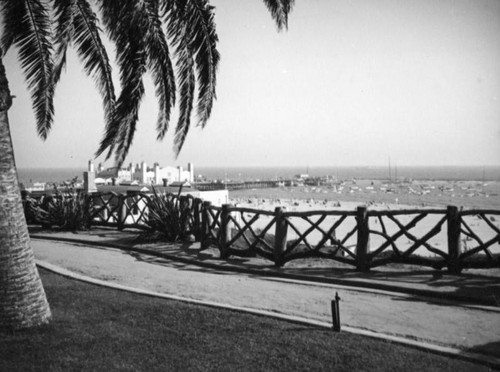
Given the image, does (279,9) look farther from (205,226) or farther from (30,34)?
(205,226)

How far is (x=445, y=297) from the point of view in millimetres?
5969

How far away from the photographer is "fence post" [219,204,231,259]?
891 centimetres

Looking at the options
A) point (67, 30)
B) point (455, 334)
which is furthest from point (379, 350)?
point (67, 30)

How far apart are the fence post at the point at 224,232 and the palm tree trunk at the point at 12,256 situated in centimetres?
473

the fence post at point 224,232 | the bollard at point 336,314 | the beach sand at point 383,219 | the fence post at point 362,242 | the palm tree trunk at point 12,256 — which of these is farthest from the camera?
the beach sand at point 383,219

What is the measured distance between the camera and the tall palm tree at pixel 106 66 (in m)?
4.36

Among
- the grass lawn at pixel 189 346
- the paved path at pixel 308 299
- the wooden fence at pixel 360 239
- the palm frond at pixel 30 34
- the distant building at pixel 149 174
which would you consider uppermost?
the palm frond at pixel 30 34

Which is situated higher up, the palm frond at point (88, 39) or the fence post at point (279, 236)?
the palm frond at point (88, 39)

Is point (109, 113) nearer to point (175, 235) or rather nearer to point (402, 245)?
point (175, 235)

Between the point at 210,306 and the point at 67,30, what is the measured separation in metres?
4.33

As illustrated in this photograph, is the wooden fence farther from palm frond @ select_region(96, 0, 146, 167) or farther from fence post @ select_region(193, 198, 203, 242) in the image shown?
palm frond @ select_region(96, 0, 146, 167)

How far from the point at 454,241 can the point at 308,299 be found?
10.00 feet

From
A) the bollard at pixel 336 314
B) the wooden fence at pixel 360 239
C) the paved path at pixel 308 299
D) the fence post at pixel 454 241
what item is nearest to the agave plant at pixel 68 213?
the wooden fence at pixel 360 239

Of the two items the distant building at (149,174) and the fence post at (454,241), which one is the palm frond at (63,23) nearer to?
the fence post at (454,241)
